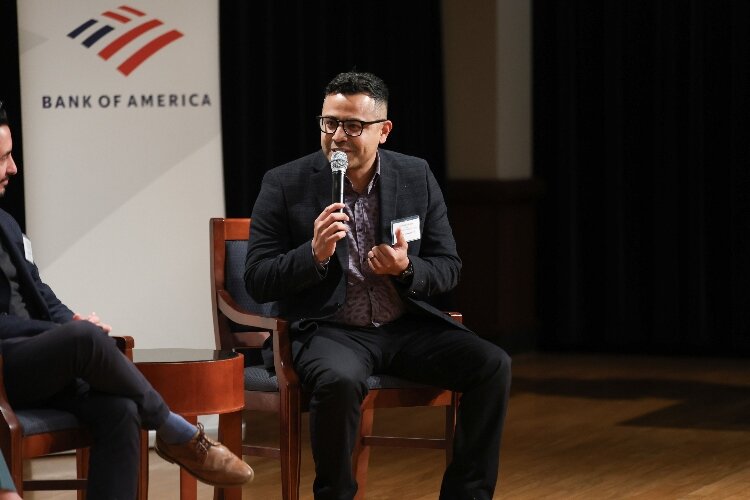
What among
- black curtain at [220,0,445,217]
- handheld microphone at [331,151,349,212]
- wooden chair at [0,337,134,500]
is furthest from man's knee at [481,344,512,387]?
black curtain at [220,0,445,217]

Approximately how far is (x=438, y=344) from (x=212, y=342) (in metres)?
1.69

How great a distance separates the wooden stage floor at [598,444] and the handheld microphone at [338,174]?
1.22 meters

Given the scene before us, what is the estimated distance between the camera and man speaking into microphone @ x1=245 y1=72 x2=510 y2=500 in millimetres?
3562

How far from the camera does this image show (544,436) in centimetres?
545

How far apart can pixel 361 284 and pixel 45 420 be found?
3.32 feet

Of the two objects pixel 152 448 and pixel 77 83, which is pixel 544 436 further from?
pixel 77 83

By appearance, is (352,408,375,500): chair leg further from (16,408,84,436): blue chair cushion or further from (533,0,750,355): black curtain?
(533,0,750,355): black curtain

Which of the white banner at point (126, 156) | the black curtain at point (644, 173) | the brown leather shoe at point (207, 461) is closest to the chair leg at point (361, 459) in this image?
the brown leather shoe at point (207, 461)

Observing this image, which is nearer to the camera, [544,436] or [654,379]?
[544,436]

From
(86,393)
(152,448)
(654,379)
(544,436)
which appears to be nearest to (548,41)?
(654,379)

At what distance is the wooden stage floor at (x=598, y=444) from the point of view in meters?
4.46

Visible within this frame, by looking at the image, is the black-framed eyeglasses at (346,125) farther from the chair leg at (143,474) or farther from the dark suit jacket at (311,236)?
the chair leg at (143,474)

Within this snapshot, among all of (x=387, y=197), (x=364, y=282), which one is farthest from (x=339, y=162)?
(x=364, y=282)

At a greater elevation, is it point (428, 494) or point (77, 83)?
point (77, 83)
